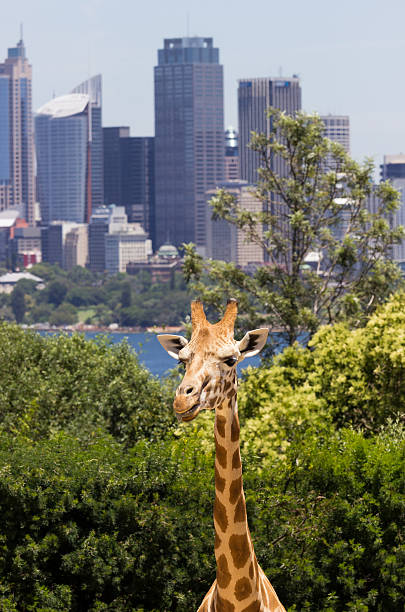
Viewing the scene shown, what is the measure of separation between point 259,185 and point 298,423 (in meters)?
13.5

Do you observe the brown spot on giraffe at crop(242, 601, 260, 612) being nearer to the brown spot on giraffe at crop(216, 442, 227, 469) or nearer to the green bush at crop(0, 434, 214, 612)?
the brown spot on giraffe at crop(216, 442, 227, 469)

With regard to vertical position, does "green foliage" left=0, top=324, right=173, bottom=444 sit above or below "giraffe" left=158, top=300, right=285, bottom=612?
below

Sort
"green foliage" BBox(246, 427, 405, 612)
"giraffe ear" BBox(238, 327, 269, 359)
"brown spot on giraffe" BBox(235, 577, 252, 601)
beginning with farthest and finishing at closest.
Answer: "green foliage" BBox(246, 427, 405, 612), "brown spot on giraffe" BBox(235, 577, 252, 601), "giraffe ear" BBox(238, 327, 269, 359)

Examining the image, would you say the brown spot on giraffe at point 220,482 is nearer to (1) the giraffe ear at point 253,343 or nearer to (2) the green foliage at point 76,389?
(1) the giraffe ear at point 253,343

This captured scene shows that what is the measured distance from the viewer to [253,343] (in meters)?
7.51

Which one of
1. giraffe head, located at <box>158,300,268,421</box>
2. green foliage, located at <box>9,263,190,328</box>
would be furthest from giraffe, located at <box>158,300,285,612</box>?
green foliage, located at <box>9,263,190,328</box>

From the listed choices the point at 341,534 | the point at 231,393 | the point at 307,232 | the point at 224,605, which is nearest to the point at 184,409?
the point at 231,393

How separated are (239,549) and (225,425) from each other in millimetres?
1068

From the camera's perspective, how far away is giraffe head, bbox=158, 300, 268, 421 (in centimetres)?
696

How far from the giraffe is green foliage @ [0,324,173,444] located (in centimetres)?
1116

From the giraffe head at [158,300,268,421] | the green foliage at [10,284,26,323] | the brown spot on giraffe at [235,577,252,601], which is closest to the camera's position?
the giraffe head at [158,300,268,421]

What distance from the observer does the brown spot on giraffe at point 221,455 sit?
25.7 ft

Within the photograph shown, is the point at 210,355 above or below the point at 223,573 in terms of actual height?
above

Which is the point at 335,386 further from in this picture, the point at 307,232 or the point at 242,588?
the point at 242,588
